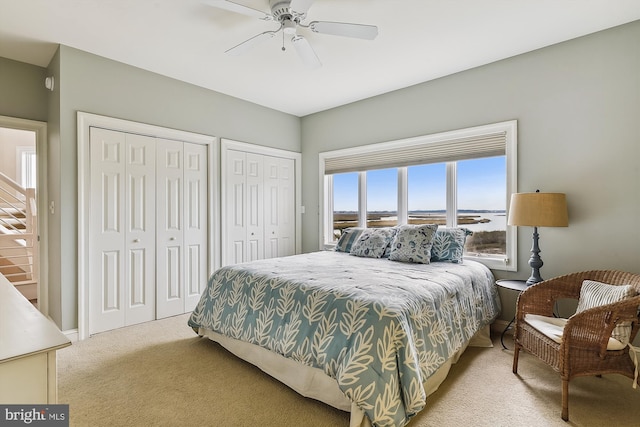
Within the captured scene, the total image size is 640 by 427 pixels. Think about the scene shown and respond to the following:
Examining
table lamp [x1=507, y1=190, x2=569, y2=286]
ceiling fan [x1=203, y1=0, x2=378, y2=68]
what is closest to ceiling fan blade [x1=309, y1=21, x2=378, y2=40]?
ceiling fan [x1=203, y1=0, x2=378, y2=68]

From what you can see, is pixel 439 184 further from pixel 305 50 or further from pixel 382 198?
pixel 305 50

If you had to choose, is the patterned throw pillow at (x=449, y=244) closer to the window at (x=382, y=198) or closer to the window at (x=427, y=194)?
the window at (x=427, y=194)

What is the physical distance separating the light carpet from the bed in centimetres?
12

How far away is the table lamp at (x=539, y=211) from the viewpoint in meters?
2.54

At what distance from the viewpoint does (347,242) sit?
3857 mm

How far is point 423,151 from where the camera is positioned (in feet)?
12.2

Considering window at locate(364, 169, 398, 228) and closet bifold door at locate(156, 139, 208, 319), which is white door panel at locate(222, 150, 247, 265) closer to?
closet bifold door at locate(156, 139, 208, 319)

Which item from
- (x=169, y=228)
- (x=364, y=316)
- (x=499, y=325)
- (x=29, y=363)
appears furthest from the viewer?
(x=169, y=228)

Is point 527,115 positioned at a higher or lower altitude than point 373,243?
higher

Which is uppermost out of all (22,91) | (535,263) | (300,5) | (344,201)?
(300,5)

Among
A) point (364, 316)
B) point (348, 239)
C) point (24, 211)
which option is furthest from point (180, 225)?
point (24, 211)

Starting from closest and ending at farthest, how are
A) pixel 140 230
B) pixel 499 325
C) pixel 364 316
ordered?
1. pixel 364 316
2. pixel 499 325
3. pixel 140 230

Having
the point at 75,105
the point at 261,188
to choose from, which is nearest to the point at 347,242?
the point at 261,188

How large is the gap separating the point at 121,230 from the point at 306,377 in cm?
241
